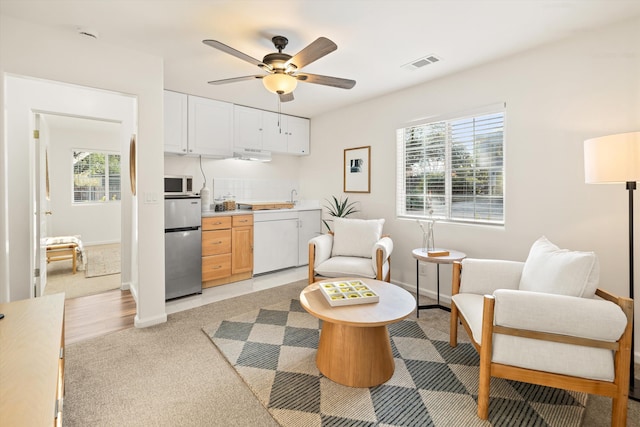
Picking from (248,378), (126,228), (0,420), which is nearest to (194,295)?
(126,228)

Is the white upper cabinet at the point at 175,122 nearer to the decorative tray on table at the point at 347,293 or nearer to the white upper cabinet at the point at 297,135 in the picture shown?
the white upper cabinet at the point at 297,135

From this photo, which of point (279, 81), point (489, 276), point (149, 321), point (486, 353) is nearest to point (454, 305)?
point (489, 276)

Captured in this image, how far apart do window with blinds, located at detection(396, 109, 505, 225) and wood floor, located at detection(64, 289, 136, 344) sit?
326 centimetres

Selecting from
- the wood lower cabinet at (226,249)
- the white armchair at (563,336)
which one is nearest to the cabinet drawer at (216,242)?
the wood lower cabinet at (226,249)

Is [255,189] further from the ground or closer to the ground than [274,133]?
closer to the ground

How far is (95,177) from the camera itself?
22.8ft

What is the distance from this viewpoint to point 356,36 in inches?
95.5

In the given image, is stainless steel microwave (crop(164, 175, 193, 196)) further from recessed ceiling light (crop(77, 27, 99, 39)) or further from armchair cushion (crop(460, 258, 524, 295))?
armchair cushion (crop(460, 258, 524, 295))

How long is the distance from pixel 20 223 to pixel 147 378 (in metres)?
2.20

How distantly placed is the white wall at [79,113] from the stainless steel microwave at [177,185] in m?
0.77

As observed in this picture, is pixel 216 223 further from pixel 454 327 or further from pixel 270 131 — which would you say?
pixel 454 327

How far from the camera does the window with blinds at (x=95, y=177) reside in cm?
670

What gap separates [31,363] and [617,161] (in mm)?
2994

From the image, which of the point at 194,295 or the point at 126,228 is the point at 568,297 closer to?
→ the point at 194,295
